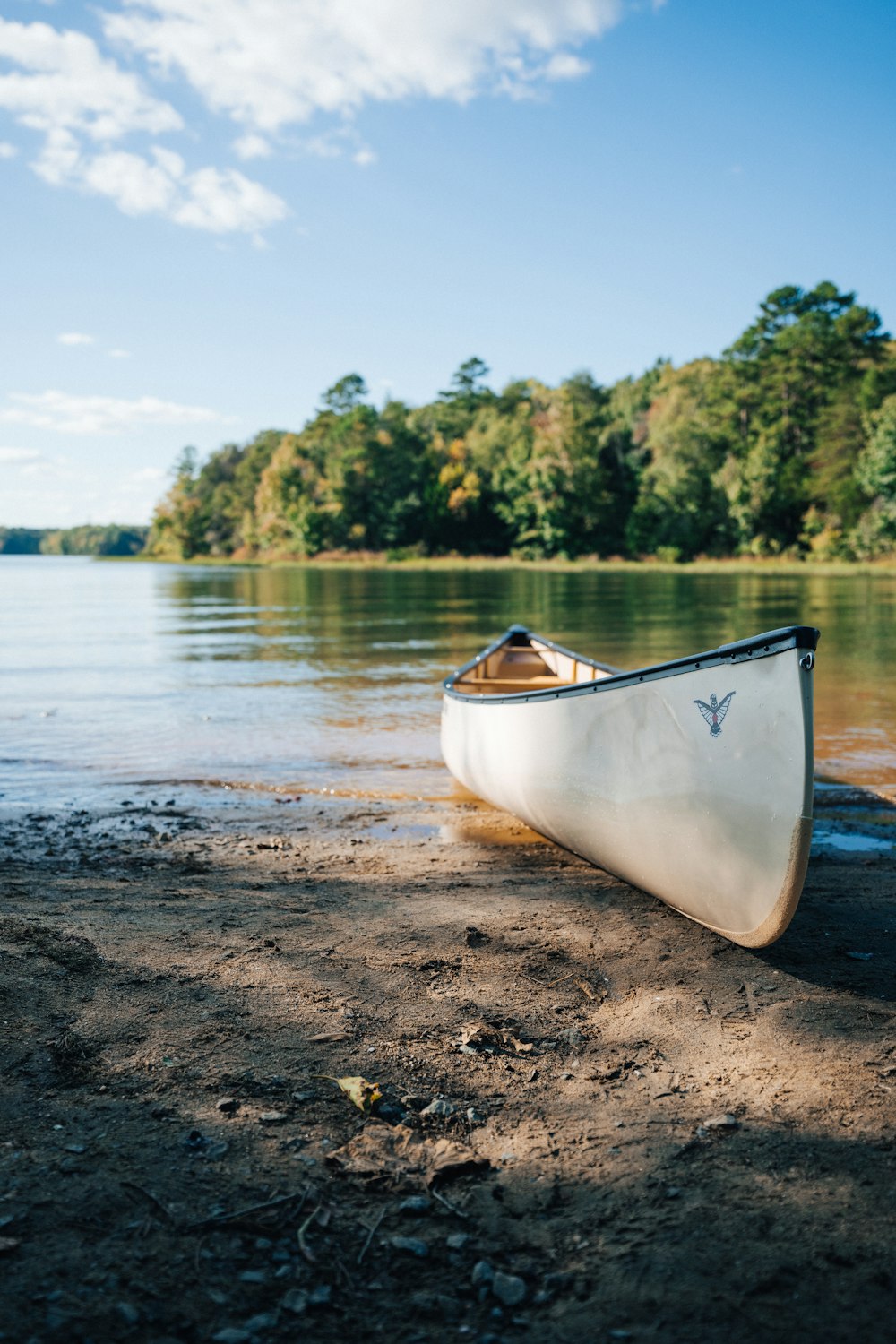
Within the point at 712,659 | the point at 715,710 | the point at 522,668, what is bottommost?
the point at 522,668

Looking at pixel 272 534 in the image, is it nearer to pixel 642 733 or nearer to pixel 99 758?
pixel 99 758

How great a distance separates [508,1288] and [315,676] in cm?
1558

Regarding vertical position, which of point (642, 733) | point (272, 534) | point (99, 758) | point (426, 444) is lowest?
point (99, 758)

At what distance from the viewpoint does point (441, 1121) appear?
321 centimetres

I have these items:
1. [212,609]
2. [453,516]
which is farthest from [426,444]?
[212,609]

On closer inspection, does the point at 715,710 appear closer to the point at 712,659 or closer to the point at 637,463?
the point at 712,659

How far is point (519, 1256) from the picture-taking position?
256cm

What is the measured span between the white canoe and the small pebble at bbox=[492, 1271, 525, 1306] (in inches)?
89.4

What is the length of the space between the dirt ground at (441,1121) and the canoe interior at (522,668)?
468 cm

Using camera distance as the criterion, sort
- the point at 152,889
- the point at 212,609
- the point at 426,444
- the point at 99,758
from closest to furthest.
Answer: the point at 152,889, the point at 99,758, the point at 212,609, the point at 426,444

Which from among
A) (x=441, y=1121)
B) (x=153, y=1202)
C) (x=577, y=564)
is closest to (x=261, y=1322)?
(x=153, y=1202)

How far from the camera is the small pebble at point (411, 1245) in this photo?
2.57 metres

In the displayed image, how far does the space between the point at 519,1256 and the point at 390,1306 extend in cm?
38

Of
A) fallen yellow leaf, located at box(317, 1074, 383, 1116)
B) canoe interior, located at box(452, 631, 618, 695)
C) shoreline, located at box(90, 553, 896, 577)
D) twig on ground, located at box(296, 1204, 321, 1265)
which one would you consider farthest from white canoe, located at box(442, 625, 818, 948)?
shoreline, located at box(90, 553, 896, 577)
